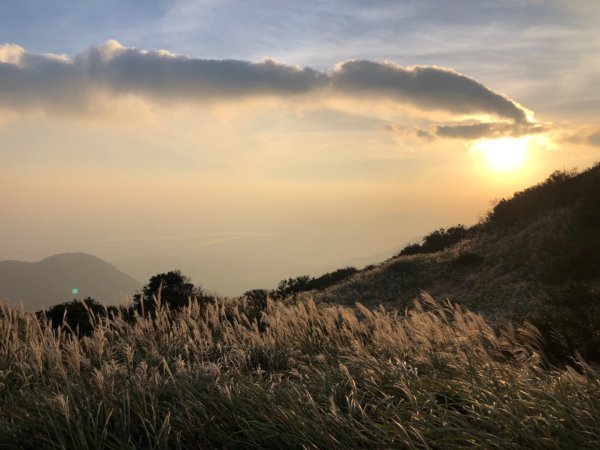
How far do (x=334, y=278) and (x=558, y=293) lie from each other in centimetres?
1569

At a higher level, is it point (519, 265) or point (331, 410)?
point (331, 410)

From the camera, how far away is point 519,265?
1973 centimetres

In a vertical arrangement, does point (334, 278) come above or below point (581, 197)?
below

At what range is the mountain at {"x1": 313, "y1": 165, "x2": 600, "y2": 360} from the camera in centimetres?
1636

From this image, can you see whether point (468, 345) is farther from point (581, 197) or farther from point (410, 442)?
point (581, 197)

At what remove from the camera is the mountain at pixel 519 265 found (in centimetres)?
1636

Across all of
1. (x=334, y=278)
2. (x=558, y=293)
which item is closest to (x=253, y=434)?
(x=558, y=293)

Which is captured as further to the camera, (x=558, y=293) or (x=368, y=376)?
(x=558, y=293)

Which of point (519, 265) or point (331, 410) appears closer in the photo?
point (331, 410)

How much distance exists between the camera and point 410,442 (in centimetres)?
406

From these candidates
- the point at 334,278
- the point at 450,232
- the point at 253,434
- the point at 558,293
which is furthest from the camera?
the point at 450,232

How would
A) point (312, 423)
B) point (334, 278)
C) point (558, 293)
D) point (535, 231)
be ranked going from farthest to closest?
1. point (334, 278)
2. point (535, 231)
3. point (558, 293)
4. point (312, 423)

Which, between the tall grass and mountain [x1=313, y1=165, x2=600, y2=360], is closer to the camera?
the tall grass

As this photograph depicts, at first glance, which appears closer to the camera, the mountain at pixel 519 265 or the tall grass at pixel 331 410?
the tall grass at pixel 331 410
